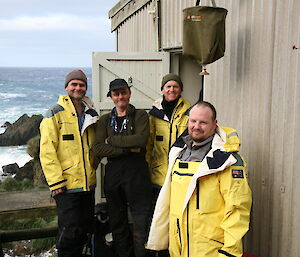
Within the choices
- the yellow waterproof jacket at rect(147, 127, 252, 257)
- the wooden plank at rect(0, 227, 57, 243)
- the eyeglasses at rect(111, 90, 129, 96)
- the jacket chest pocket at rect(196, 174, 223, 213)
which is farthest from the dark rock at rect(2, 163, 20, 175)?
the jacket chest pocket at rect(196, 174, 223, 213)

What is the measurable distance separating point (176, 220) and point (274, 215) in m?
0.97

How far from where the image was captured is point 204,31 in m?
3.39

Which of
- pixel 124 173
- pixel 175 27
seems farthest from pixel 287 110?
pixel 175 27

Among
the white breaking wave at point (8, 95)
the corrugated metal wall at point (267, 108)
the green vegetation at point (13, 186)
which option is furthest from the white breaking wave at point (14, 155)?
the white breaking wave at point (8, 95)

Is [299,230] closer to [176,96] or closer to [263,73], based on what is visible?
[263,73]

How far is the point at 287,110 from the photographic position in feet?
9.77

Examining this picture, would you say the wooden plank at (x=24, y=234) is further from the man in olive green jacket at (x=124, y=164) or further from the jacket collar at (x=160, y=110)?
the jacket collar at (x=160, y=110)

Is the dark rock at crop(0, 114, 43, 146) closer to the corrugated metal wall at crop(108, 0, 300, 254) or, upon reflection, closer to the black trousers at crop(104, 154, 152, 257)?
the black trousers at crop(104, 154, 152, 257)

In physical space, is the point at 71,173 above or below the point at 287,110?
below

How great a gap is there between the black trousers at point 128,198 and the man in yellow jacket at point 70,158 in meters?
0.27

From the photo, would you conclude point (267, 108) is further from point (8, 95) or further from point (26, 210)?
point (8, 95)

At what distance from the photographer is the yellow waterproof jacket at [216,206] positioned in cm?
248

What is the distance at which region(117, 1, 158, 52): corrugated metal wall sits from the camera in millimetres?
6492

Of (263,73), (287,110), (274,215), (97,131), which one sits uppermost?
(263,73)
